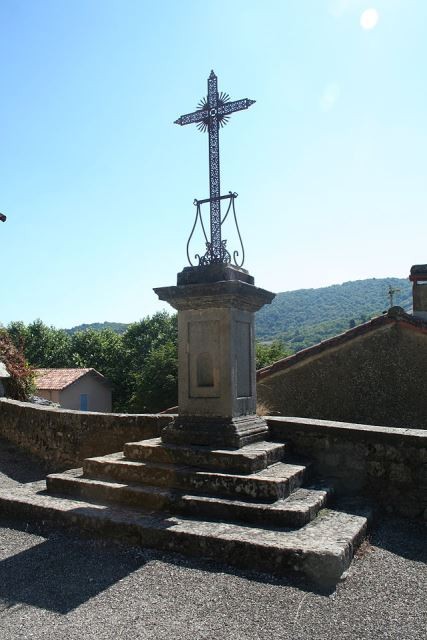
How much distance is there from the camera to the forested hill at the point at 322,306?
137 m

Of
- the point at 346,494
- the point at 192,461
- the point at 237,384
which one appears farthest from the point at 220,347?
the point at 346,494

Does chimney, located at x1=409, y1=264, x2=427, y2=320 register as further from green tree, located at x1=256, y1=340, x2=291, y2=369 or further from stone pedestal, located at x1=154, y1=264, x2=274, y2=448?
green tree, located at x1=256, y1=340, x2=291, y2=369

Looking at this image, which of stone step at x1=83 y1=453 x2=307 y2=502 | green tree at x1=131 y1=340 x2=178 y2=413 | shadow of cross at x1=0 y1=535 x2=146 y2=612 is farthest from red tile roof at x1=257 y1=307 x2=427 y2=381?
green tree at x1=131 y1=340 x2=178 y2=413

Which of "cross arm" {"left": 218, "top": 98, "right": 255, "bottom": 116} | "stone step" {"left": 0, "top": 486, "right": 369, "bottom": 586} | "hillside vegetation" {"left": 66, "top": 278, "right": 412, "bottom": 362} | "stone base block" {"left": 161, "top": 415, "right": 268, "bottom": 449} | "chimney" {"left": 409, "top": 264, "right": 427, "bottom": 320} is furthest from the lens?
"hillside vegetation" {"left": 66, "top": 278, "right": 412, "bottom": 362}

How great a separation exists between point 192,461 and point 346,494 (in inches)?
64.6

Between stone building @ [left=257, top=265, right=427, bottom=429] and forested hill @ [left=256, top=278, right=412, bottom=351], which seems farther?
forested hill @ [left=256, top=278, right=412, bottom=351]

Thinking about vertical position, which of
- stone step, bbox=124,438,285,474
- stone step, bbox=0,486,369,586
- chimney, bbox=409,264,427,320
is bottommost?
stone step, bbox=0,486,369,586

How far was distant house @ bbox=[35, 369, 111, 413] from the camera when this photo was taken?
94.6 feet

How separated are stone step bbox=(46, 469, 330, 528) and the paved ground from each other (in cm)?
56

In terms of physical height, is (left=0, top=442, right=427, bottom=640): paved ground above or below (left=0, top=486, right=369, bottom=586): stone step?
below

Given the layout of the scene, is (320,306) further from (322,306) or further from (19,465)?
(19,465)

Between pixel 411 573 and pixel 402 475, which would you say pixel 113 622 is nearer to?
→ pixel 411 573

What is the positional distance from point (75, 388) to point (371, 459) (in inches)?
1059

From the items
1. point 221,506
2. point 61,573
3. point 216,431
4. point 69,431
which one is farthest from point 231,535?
point 69,431
